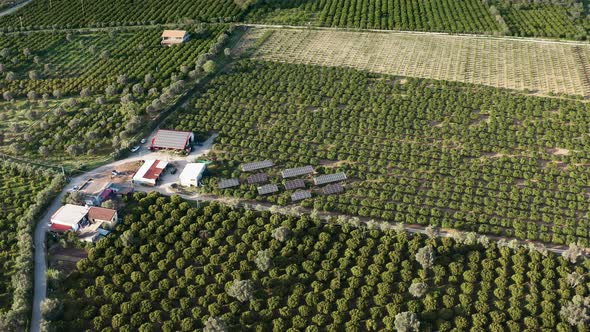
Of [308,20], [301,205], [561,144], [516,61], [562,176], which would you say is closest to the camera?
[301,205]

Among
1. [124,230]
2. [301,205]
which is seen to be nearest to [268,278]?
[301,205]

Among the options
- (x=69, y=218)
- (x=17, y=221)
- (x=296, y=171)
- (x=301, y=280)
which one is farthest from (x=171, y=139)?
(x=301, y=280)

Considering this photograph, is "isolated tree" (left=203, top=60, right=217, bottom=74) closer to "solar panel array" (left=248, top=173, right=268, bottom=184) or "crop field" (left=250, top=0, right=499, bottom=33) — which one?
"crop field" (left=250, top=0, right=499, bottom=33)

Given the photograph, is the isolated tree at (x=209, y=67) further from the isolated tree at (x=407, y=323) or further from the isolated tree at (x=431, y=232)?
the isolated tree at (x=407, y=323)

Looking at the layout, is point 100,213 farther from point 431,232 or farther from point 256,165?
point 431,232

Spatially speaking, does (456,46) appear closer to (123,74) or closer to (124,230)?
(123,74)

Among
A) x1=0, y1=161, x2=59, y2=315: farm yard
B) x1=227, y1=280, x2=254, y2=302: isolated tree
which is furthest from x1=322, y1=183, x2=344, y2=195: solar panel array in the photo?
x1=0, y1=161, x2=59, y2=315: farm yard

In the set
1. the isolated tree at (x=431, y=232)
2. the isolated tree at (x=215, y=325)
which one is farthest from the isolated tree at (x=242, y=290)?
the isolated tree at (x=431, y=232)
